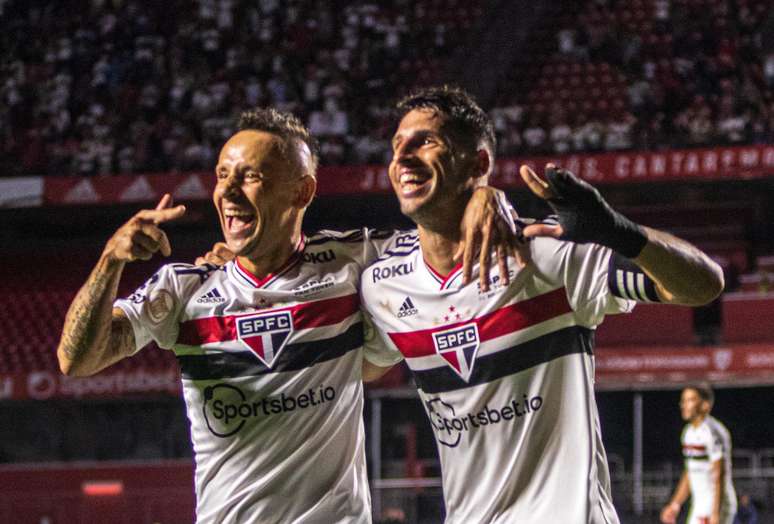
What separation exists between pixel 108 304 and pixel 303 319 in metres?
0.67

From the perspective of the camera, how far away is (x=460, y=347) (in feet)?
11.3

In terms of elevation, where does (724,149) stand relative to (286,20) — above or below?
below

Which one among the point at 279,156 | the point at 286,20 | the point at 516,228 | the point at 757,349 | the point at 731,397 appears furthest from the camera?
the point at 286,20

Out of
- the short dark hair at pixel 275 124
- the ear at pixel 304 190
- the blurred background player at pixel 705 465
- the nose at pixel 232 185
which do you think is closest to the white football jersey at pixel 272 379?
the ear at pixel 304 190

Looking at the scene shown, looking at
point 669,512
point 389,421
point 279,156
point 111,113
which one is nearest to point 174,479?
point 389,421

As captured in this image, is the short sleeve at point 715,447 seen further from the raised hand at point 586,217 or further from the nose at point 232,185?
the raised hand at point 586,217

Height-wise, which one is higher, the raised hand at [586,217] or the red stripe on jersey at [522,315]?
the raised hand at [586,217]

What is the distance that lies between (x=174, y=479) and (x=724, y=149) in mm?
→ 8644

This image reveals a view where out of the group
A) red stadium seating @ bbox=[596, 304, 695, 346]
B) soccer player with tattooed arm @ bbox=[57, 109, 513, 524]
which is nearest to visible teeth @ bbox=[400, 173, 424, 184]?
soccer player with tattooed arm @ bbox=[57, 109, 513, 524]

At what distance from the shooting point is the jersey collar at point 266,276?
401cm

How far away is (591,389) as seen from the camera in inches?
131

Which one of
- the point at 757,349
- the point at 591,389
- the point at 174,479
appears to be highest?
the point at 591,389

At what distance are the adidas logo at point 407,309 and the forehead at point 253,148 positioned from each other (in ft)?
2.54

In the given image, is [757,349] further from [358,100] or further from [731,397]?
[358,100]
